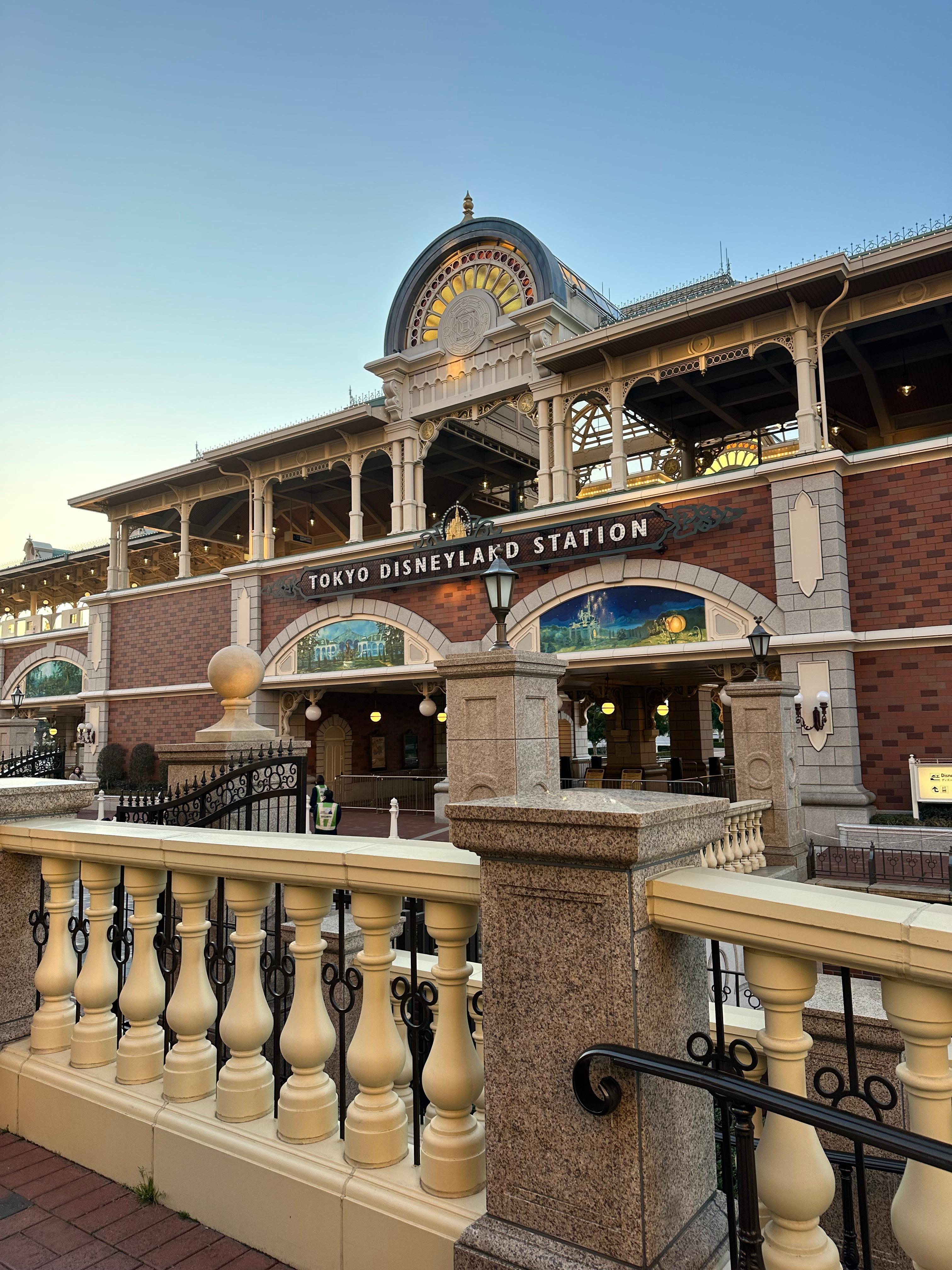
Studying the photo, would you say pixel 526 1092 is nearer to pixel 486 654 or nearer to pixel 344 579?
pixel 486 654

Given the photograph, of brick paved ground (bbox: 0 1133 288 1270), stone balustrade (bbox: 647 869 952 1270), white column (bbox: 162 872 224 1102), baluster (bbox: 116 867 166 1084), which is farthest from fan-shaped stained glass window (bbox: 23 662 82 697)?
stone balustrade (bbox: 647 869 952 1270)

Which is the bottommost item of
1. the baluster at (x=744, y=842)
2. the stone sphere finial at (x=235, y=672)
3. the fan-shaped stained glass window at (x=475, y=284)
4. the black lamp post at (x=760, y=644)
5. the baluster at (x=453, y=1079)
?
the baluster at (x=744, y=842)

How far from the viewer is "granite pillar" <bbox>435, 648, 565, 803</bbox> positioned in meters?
8.73

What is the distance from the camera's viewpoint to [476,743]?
29.3 ft

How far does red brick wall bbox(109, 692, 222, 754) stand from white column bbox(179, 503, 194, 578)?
4.12 m

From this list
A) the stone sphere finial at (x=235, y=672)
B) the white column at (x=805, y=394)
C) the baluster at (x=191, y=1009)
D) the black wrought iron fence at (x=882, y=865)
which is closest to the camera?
the baluster at (x=191, y=1009)

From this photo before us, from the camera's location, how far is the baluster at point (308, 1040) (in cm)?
260

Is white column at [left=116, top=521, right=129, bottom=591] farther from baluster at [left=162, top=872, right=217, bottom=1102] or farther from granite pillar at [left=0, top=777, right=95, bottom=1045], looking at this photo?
baluster at [left=162, top=872, right=217, bottom=1102]

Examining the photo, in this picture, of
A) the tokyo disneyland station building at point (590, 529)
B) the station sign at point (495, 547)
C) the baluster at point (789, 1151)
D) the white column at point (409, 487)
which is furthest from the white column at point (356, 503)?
the baluster at point (789, 1151)

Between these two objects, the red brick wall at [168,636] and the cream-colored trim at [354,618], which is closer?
the cream-colored trim at [354,618]

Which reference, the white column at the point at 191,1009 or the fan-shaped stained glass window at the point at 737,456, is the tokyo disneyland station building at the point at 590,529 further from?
the white column at the point at 191,1009

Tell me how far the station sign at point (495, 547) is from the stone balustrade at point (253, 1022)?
47.4 feet

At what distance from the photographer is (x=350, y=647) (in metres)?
22.1

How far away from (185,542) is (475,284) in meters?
12.6
